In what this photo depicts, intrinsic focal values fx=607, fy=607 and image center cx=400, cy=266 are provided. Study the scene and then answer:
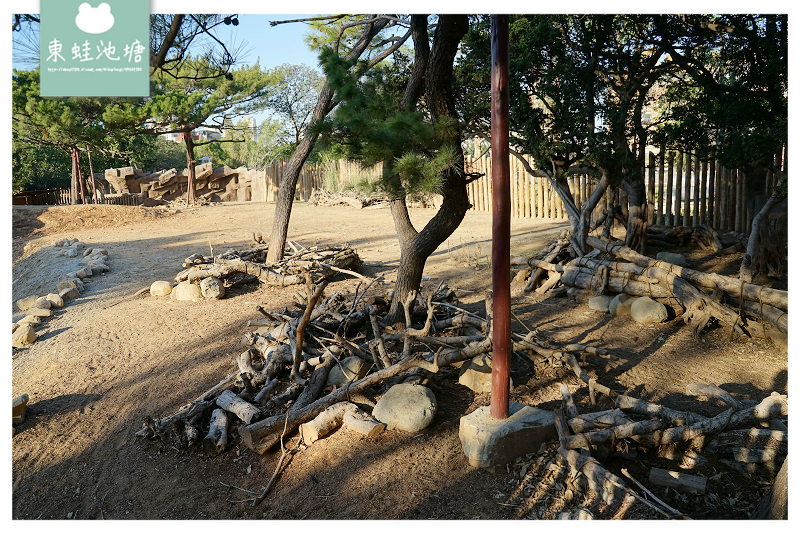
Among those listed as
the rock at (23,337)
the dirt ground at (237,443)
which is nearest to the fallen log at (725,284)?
the dirt ground at (237,443)

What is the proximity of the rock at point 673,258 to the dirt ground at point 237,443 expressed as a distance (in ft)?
5.12

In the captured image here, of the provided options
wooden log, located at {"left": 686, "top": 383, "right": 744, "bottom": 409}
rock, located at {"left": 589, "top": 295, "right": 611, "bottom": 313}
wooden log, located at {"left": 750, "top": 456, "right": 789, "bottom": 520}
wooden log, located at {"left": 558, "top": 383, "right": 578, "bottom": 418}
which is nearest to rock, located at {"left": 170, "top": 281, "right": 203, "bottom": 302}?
rock, located at {"left": 589, "top": 295, "right": 611, "bottom": 313}

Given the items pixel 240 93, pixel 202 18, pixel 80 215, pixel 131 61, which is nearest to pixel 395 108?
pixel 131 61

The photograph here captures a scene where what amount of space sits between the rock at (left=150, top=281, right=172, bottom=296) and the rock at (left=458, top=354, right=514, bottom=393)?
426 centimetres

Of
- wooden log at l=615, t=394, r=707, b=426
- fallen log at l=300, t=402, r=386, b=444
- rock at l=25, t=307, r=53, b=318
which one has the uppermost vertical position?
rock at l=25, t=307, r=53, b=318

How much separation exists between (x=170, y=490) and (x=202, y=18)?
13.1 ft

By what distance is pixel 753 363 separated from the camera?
162 inches

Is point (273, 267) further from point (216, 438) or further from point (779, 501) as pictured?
point (779, 501)

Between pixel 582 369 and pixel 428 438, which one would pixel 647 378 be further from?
pixel 428 438

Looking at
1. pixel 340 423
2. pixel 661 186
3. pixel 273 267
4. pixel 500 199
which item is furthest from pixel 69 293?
pixel 661 186

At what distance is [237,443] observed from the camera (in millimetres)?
3510

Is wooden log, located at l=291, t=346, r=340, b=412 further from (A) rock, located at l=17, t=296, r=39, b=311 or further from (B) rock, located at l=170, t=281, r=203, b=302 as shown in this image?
(A) rock, located at l=17, t=296, r=39, b=311

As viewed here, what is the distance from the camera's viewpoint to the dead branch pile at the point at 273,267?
6793 mm

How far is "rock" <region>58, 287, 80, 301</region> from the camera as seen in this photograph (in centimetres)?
674
